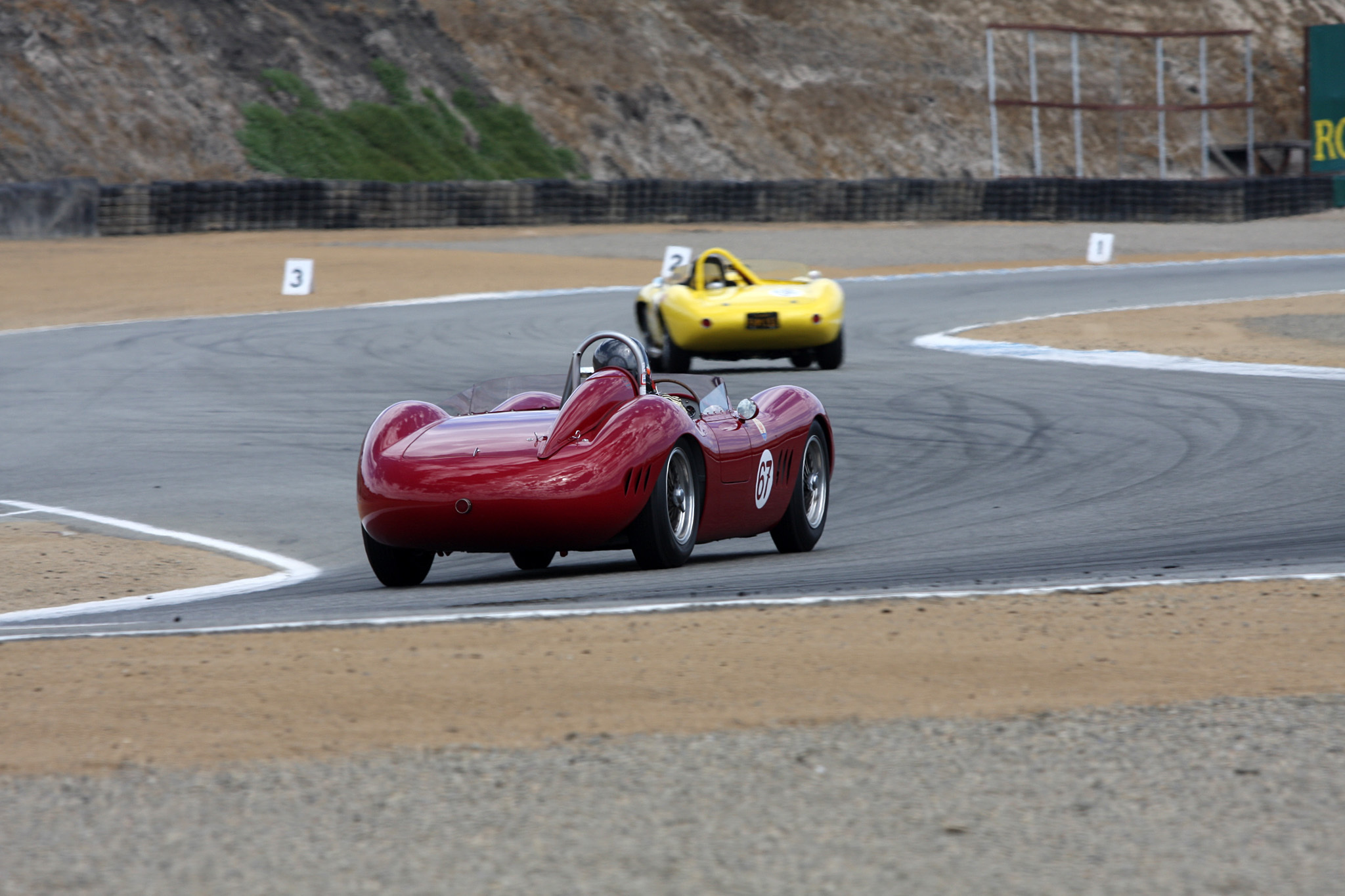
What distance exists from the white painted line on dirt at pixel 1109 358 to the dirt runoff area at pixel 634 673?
9.10 metres

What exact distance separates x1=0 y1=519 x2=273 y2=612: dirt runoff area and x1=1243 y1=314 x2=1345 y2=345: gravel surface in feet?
41.2

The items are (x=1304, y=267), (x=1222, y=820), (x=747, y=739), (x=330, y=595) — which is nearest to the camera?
(x=1222, y=820)

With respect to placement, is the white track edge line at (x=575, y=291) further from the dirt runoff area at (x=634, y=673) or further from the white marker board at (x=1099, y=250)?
the dirt runoff area at (x=634, y=673)

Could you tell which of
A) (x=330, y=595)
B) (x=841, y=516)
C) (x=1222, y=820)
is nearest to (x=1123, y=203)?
(x=841, y=516)

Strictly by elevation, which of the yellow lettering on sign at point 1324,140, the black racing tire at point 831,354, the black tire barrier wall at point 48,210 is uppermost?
the yellow lettering on sign at point 1324,140

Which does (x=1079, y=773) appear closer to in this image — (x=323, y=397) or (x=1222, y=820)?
(x=1222, y=820)

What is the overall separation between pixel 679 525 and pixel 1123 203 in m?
33.9

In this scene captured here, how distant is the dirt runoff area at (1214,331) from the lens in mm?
16500

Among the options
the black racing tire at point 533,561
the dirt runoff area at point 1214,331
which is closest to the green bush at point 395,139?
the dirt runoff area at point 1214,331

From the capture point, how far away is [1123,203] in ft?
128

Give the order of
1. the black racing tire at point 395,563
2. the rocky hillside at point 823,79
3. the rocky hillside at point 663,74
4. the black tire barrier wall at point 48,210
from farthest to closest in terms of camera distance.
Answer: the rocky hillside at point 823,79 → the rocky hillside at point 663,74 → the black tire barrier wall at point 48,210 → the black racing tire at point 395,563

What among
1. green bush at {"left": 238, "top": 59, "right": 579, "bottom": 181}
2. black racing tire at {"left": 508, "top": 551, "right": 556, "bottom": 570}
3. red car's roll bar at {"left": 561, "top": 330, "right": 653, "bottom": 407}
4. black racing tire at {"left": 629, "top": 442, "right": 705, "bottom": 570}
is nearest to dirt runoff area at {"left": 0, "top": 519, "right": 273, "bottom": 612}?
black racing tire at {"left": 508, "top": 551, "right": 556, "bottom": 570}

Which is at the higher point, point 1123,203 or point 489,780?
point 1123,203

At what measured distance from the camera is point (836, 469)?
10.6 metres
